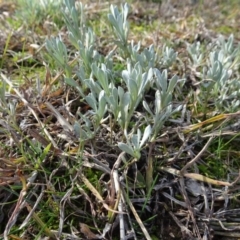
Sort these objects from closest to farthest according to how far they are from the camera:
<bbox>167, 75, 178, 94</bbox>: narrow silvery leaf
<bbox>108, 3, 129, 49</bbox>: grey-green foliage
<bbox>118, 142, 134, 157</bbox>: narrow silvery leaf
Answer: <bbox>118, 142, 134, 157</bbox>: narrow silvery leaf
<bbox>167, 75, 178, 94</bbox>: narrow silvery leaf
<bbox>108, 3, 129, 49</bbox>: grey-green foliage

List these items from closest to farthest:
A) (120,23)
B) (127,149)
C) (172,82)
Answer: (127,149) → (172,82) → (120,23)

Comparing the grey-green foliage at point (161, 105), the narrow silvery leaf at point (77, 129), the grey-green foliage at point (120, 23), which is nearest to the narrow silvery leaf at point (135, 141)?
the grey-green foliage at point (161, 105)

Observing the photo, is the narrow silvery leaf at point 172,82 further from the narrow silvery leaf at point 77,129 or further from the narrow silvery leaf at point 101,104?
the narrow silvery leaf at point 77,129

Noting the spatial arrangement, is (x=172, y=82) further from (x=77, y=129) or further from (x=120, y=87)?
(x=77, y=129)

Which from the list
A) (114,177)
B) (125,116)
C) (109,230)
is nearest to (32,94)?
(125,116)

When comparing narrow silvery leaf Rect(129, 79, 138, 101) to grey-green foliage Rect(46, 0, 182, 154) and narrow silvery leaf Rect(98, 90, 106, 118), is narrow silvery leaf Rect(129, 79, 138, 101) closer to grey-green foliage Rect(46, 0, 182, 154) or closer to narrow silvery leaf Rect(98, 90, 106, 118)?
grey-green foliage Rect(46, 0, 182, 154)

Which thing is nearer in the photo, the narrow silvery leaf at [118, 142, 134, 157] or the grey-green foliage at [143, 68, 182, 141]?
the narrow silvery leaf at [118, 142, 134, 157]

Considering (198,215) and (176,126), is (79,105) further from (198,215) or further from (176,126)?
(198,215)

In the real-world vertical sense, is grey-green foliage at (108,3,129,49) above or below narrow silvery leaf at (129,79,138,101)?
above

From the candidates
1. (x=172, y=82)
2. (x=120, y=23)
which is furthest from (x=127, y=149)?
(x=120, y=23)

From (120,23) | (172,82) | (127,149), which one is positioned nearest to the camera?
(127,149)

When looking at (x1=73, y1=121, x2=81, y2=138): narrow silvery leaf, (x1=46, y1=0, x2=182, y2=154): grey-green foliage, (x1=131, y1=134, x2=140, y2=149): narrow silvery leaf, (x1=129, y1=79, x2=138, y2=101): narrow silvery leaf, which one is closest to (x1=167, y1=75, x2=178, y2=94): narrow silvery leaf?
(x1=46, y1=0, x2=182, y2=154): grey-green foliage
